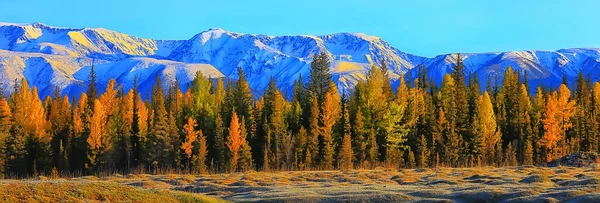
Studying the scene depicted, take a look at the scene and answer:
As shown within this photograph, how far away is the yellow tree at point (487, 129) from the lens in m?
83.1

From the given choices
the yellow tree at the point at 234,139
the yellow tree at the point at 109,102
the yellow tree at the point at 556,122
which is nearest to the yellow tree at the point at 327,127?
the yellow tree at the point at 234,139

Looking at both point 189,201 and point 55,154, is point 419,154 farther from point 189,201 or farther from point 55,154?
point 189,201

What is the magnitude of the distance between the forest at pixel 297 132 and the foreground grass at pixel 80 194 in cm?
4908

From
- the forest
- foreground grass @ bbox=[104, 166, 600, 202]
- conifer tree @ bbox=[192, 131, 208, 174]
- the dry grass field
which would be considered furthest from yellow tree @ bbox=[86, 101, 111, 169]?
foreground grass @ bbox=[104, 166, 600, 202]

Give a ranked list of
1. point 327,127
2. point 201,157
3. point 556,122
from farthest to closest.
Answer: point 556,122 → point 327,127 → point 201,157

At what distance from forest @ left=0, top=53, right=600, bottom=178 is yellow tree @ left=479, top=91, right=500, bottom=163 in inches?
6.2

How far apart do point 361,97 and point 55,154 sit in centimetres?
4621

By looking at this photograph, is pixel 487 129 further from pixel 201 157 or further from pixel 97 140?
pixel 97 140

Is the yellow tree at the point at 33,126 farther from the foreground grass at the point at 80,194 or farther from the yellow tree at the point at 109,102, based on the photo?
the foreground grass at the point at 80,194

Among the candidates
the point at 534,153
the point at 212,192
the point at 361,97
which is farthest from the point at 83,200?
the point at 534,153

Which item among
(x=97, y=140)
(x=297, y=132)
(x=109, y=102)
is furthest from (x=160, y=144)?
(x=297, y=132)

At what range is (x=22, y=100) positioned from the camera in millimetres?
87000

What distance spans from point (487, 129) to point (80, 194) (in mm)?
70099

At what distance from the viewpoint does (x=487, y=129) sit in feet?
275
